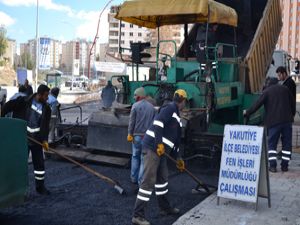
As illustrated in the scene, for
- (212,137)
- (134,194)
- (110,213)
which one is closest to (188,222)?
(110,213)

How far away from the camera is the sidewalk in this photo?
17.2ft

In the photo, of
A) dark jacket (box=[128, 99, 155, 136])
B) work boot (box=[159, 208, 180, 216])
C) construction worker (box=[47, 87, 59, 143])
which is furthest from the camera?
construction worker (box=[47, 87, 59, 143])

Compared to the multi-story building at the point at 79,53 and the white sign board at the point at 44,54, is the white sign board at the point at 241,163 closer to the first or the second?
the white sign board at the point at 44,54

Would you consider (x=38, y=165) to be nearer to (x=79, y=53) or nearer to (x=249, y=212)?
(x=249, y=212)

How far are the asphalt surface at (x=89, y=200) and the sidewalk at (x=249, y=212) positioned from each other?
244mm

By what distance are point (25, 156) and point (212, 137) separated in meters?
3.47

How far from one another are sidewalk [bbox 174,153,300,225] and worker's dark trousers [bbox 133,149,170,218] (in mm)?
373

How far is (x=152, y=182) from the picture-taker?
17.2 ft

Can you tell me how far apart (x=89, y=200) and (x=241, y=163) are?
2.12m

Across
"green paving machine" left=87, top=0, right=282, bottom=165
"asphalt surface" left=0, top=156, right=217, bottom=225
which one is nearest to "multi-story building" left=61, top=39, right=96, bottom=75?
"green paving machine" left=87, top=0, right=282, bottom=165

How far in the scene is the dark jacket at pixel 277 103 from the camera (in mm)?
7598

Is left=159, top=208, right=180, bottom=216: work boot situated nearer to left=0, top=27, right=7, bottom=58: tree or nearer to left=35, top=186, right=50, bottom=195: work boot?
left=35, top=186, right=50, bottom=195: work boot

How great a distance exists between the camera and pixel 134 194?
6.60 metres

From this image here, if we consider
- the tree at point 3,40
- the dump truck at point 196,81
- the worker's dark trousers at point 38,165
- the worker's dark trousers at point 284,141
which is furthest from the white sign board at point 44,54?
the tree at point 3,40
